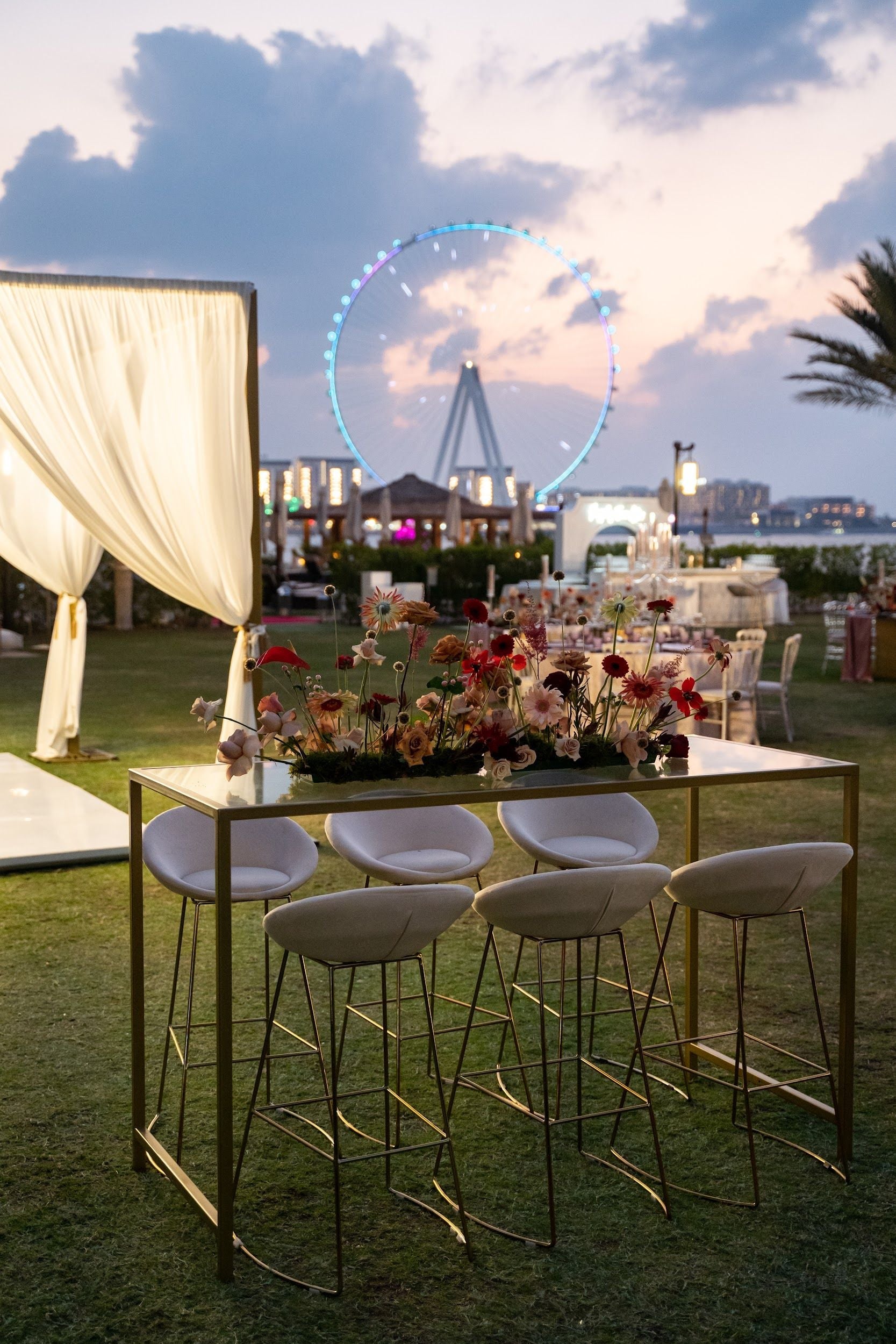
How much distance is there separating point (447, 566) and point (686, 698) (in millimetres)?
19179

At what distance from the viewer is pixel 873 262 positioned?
1522cm

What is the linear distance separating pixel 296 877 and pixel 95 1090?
0.79 m

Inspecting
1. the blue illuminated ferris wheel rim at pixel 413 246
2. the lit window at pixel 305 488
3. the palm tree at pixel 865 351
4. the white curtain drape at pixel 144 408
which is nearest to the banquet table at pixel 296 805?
the white curtain drape at pixel 144 408

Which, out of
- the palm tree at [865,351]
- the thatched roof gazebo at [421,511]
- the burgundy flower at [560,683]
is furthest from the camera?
the thatched roof gazebo at [421,511]

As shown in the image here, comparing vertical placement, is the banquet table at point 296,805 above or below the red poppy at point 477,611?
below

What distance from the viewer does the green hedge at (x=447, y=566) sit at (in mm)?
21719

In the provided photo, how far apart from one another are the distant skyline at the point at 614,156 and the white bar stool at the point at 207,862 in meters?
14.2

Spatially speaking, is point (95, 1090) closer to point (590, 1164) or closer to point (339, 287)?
point (590, 1164)

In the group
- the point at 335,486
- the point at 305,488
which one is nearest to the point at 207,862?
the point at 305,488

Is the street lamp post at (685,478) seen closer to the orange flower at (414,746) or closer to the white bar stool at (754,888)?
the white bar stool at (754,888)

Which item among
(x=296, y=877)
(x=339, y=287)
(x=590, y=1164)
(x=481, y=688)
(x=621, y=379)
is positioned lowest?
(x=590, y=1164)

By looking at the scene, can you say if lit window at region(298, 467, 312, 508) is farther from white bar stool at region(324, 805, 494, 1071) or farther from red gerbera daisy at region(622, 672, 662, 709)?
red gerbera daisy at region(622, 672, 662, 709)

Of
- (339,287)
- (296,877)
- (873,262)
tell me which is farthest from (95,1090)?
Result: (339,287)

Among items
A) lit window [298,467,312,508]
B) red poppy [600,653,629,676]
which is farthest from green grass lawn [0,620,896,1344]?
lit window [298,467,312,508]
